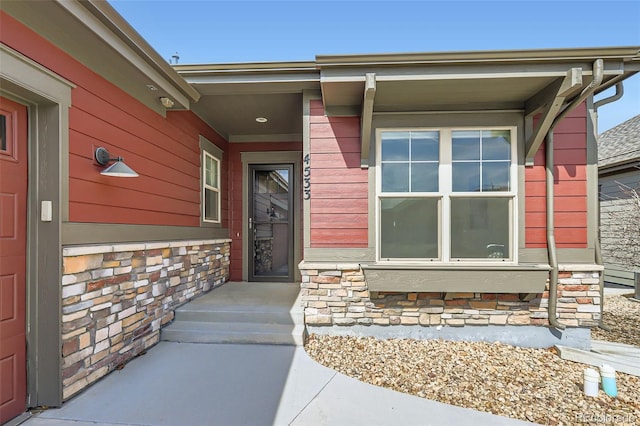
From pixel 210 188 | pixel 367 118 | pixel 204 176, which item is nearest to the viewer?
pixel 367 118

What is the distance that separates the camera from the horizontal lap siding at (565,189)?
3.24 meters

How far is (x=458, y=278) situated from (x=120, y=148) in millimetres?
3595

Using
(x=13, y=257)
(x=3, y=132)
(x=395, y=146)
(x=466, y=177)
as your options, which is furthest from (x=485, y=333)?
(x=3, y=132)

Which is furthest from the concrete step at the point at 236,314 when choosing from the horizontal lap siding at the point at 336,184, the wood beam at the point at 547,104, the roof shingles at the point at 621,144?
the roof shingles at the point at 621,144

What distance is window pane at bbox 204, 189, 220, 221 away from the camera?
4.57 meters

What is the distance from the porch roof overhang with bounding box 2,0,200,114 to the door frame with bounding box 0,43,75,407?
1.11 feet

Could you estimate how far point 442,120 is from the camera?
11.0ft

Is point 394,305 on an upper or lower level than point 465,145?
lower

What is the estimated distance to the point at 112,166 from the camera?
2.48 meters

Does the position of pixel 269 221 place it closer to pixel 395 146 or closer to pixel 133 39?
pixel 395 146

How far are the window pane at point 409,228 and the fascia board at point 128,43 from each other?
2.56m

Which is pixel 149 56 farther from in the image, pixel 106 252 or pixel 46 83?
pixel 106 252

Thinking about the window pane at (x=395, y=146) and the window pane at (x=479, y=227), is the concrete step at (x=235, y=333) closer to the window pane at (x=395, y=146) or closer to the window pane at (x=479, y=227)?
the window pane at (x=479, y=227)

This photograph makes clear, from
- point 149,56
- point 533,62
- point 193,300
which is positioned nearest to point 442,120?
point 533,62
